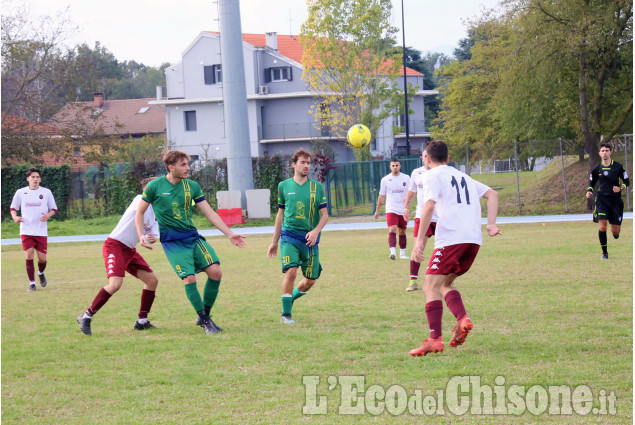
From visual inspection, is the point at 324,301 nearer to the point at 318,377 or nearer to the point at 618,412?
the point at 318,377

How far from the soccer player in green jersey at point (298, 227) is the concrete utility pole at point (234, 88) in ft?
63.4

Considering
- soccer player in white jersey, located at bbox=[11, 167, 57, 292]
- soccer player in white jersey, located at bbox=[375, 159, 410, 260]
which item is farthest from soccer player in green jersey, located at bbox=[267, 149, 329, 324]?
soccer player in white jersey, located at bbox=[375, 159, 410, 260]

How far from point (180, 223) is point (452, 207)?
3.14 meters

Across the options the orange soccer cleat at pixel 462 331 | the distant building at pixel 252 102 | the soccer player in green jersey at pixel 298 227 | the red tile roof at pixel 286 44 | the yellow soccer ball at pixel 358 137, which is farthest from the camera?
the red tile roof at pixel 286 44

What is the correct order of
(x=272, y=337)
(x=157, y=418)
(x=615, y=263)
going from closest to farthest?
(x=157, y=418), (x=272, y=337), (x=615, y=263)

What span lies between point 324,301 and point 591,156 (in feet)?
72.2

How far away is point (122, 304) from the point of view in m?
10.8

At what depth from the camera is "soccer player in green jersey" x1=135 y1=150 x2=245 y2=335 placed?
822 cm

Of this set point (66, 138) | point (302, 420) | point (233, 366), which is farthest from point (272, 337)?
point (66, 138)

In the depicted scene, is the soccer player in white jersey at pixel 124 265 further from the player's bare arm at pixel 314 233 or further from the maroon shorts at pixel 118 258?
the player's bare arm at pixel 314 233

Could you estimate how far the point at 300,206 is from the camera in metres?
8.83

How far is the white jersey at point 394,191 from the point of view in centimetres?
1520

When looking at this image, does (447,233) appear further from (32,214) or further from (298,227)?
(32,214)

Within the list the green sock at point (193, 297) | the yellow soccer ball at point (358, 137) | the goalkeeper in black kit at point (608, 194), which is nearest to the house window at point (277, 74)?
the yellow soccer ball at point (358, 137)
